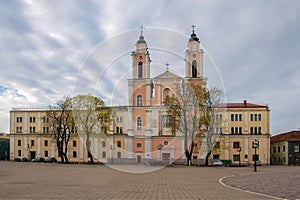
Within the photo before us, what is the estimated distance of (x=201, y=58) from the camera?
69.2 meters

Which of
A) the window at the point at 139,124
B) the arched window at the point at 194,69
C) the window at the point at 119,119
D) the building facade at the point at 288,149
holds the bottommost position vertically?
the building facade at the point at 288,149

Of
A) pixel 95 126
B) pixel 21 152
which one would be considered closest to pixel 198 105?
pixel 95 126

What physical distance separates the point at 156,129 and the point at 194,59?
1522cm

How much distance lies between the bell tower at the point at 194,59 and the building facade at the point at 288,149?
23565mm

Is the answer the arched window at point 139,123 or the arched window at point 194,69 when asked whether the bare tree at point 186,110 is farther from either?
the arched window at point 139,123

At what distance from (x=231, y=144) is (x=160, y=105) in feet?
56.8

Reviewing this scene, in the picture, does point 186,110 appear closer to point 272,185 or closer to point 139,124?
point 139,124

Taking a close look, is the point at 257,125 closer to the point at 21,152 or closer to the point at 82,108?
the point at 82,108

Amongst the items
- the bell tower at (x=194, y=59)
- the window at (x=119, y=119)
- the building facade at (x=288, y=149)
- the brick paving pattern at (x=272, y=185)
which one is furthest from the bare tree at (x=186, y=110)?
the brick paving pattern at (x=272, y=185)

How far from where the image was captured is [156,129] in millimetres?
70438

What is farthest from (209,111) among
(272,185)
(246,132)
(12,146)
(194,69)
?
(12,146)

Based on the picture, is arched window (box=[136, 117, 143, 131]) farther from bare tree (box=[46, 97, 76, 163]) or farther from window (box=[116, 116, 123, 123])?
bare tree (box=[46, 97, 76, 163])

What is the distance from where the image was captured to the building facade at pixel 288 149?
71.8 metres

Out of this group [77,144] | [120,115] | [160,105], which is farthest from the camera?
[77,144]
